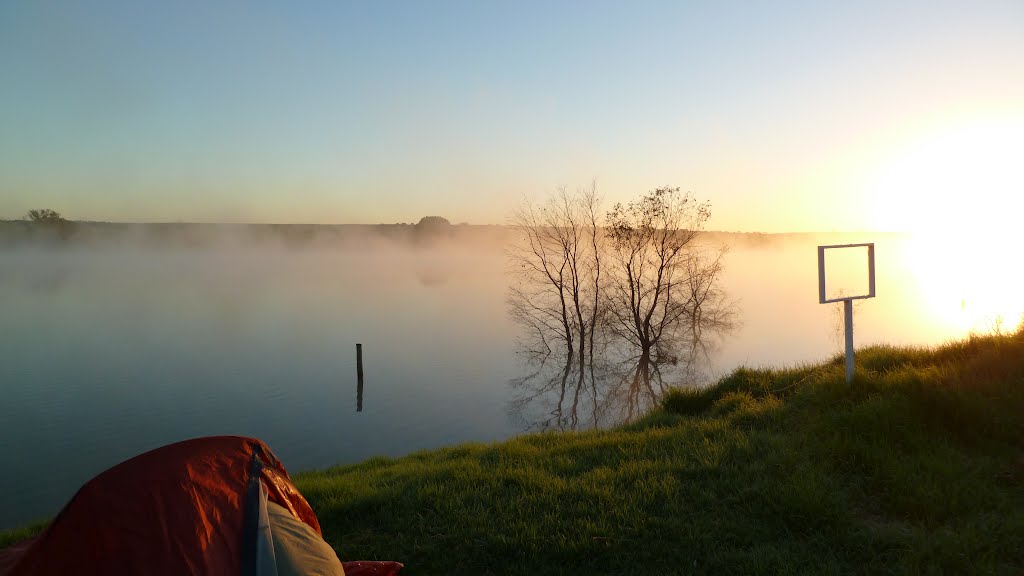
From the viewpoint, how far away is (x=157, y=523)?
364 cm

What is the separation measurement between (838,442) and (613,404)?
69.4 ft

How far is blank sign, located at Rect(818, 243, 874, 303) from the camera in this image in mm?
7902

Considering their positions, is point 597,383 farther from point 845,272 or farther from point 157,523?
point 157,523

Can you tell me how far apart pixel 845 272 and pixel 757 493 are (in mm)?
3978

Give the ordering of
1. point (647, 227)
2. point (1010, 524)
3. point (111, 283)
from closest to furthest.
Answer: point (1010, 524) < point (647, 227) < point (111, 283)

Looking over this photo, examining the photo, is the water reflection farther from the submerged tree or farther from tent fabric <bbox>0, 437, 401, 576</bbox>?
tent fabric <bbox>0, 437, 401, 576</bbox>

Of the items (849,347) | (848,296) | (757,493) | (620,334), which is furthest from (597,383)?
(757,493)

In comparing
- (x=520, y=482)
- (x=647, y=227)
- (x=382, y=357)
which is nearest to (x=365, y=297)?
(x=382, y=357)

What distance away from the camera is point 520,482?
645 cm

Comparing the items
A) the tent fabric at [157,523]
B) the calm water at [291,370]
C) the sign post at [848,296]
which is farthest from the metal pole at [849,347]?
the tent fabric at [157,523]

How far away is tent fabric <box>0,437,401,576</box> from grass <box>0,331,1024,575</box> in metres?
1.58

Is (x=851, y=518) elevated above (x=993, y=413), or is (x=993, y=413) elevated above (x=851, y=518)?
(x=993, y=413)

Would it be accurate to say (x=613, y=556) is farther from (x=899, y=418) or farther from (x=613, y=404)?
(x=613, y=404)

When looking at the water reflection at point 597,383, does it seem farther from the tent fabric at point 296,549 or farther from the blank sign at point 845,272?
the tent fabric at point 296,549
